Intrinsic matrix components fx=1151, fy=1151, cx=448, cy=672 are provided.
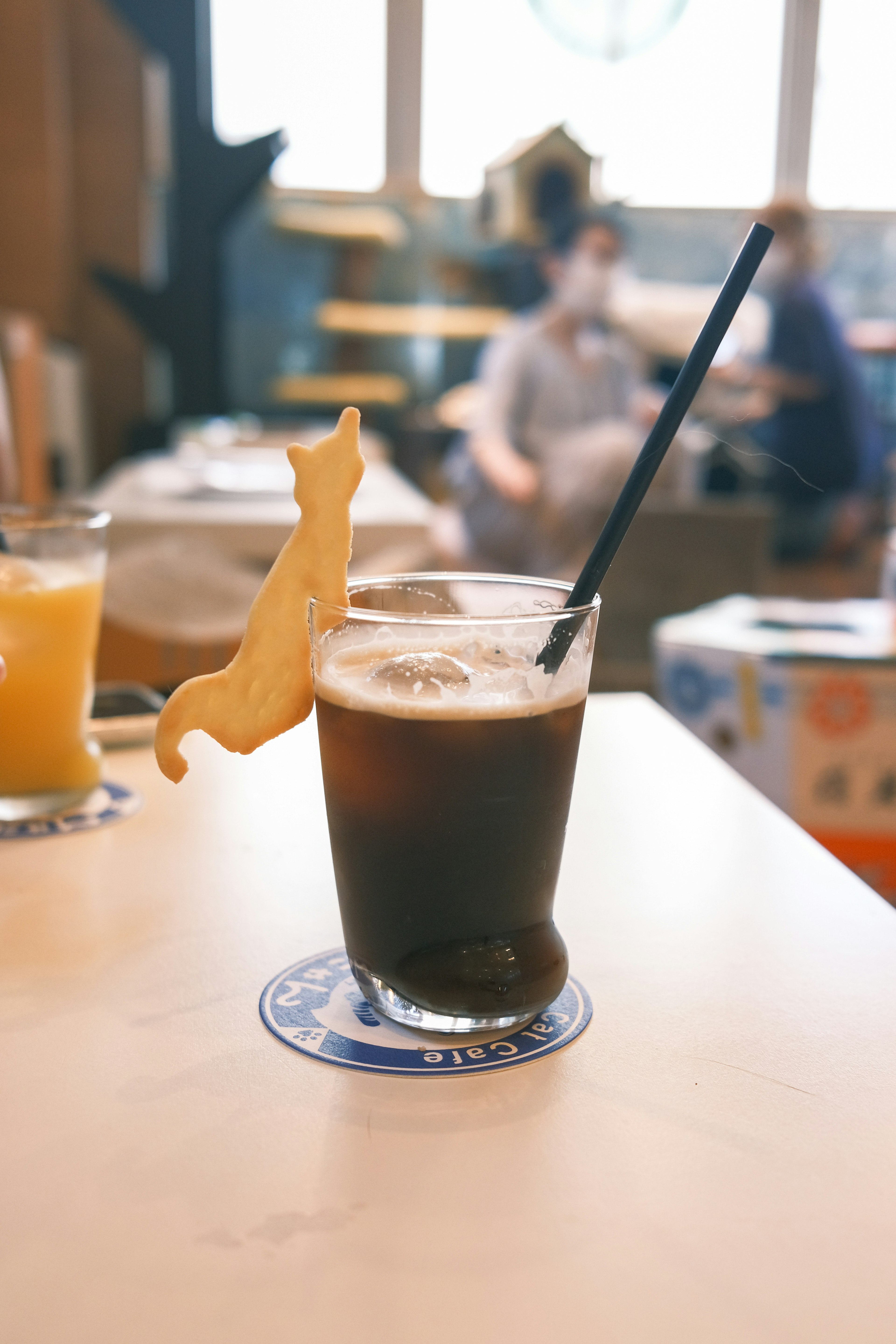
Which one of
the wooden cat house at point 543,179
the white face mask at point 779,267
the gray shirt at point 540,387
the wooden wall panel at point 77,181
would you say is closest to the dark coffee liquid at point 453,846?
the gray shirt at point 540,387

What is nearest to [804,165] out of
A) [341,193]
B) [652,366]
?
[652,366]

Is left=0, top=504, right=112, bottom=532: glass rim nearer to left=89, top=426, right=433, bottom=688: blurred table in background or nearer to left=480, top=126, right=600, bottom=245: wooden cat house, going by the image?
left=89, top=426, right=433, bottom=688: blurred table in background

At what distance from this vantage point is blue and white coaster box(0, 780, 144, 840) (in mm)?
733

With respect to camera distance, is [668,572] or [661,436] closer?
[661,436]

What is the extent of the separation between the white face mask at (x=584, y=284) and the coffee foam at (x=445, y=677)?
11.6 ft

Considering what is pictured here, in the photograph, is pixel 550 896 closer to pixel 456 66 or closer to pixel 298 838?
pixel 298 838

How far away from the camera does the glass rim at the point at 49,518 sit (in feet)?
2.49

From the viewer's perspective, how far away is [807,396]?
4.26 meters

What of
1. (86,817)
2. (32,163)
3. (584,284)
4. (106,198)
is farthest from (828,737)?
(106,198)

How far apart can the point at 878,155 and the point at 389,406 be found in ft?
9.09

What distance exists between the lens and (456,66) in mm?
5273

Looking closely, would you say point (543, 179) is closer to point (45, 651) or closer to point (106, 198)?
point (106, 198)

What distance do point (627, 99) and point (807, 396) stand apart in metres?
1.68

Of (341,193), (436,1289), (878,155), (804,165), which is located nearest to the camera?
(436,1289)
